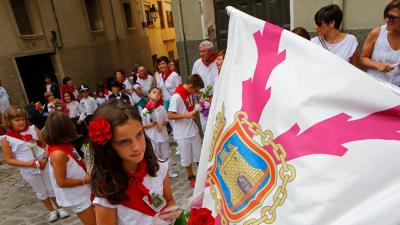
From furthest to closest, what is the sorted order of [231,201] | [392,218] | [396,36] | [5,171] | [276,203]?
[5,171]
[396,36]
[231,201]
[276,203]
[392,218]

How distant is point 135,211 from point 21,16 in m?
12.7

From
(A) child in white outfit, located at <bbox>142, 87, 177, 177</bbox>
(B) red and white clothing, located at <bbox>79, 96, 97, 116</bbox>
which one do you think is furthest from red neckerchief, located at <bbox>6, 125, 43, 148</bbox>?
(B) red and white clothing, located at <bbox>79, 96, 97, 116</bbox>

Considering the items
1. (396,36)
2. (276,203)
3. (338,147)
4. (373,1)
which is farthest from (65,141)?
(373,1)

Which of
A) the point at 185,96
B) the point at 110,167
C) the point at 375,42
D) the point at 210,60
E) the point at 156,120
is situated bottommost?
the point at 156,120

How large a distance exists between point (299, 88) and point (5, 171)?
692cm

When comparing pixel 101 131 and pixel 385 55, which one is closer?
pixel 101 131

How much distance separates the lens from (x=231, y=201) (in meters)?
1.31

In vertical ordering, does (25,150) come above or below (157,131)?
above

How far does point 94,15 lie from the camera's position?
15.7 metres

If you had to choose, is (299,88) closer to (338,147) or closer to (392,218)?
(338,147)

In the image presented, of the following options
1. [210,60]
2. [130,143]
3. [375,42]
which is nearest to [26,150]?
[130,143]

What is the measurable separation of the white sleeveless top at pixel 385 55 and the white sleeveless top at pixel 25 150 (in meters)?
3.97

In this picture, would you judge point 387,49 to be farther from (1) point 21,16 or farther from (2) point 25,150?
(1) point 21,16

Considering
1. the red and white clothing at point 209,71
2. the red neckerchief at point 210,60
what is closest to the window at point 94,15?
the red and white clothing at point 209,71
